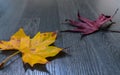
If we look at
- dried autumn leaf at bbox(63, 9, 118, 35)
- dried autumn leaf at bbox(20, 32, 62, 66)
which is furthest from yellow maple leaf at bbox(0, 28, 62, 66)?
dried autumn leaf at bbox(63, 9, 118, 35)

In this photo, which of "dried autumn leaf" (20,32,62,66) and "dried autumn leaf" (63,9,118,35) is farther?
"dried autumn leaf" (63,9,118,35)

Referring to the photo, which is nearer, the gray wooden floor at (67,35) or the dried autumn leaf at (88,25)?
the gray wooden floor at (67,35)

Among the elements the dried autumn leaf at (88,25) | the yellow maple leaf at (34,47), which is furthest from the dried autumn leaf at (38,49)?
the dried autumn leaf at (88,25)

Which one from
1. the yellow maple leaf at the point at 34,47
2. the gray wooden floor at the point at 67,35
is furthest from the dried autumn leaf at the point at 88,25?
the yellow maple leaf at the point at 34,47

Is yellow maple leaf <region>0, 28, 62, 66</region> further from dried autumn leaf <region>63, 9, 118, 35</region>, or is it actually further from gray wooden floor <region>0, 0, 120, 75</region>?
dried autumn leaf <region>63, 9, 118, 35</region>

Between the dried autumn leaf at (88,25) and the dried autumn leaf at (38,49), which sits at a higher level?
the dried autumn leaf at (88,25)

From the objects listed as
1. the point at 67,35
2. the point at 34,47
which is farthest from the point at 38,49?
the point at 67,35

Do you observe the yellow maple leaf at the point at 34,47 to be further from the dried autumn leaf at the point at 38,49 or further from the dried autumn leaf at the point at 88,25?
the dried autumn leaf at the point at 88,25
